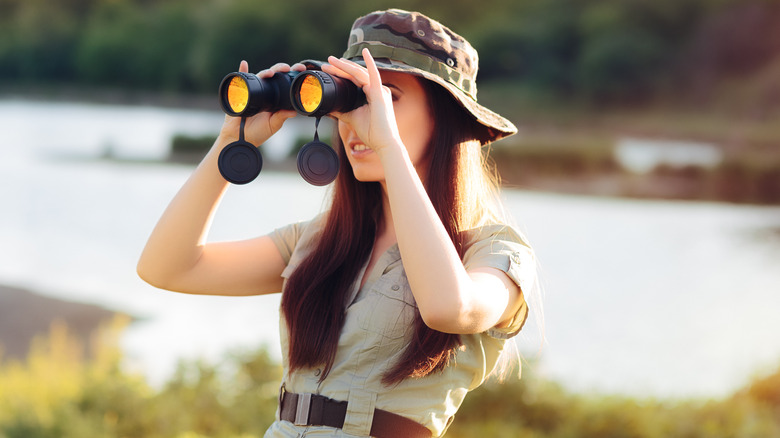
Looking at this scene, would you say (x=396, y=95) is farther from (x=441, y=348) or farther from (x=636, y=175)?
(x=636, y=175)

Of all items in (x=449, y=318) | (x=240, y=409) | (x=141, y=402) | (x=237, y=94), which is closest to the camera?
(x=449, y=318)

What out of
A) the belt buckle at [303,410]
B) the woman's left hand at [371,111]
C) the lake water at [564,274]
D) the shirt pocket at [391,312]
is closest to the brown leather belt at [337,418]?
the belt buckle at [303,410]

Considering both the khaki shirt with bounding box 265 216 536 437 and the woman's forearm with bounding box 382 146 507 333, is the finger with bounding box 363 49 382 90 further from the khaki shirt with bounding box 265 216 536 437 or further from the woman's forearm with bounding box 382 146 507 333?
the khaki shirt with bounding box 265 216 536 437

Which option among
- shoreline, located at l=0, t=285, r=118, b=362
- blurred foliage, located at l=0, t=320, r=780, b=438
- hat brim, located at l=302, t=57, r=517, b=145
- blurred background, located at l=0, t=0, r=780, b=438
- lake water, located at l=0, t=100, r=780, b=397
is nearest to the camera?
hat brim, located at l=302, t=57, r=517, b=145

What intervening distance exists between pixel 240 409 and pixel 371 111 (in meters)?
2.95

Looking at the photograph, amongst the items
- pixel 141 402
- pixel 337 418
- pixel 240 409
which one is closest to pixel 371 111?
pixel 337 418

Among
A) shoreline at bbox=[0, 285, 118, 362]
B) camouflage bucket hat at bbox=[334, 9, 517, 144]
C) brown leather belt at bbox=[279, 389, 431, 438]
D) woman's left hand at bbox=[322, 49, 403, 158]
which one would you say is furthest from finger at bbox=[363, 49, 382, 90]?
shoreline at bbox=[0, 285, 118, 362]

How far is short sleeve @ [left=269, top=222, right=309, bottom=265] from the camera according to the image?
1.87m

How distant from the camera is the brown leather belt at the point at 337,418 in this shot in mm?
1519

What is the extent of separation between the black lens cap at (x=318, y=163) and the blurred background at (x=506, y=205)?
421 mm

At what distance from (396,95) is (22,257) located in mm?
12452

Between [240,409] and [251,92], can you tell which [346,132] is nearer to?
[251,92]

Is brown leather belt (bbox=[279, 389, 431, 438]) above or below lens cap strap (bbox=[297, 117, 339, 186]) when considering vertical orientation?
below

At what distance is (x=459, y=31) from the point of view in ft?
83.4
